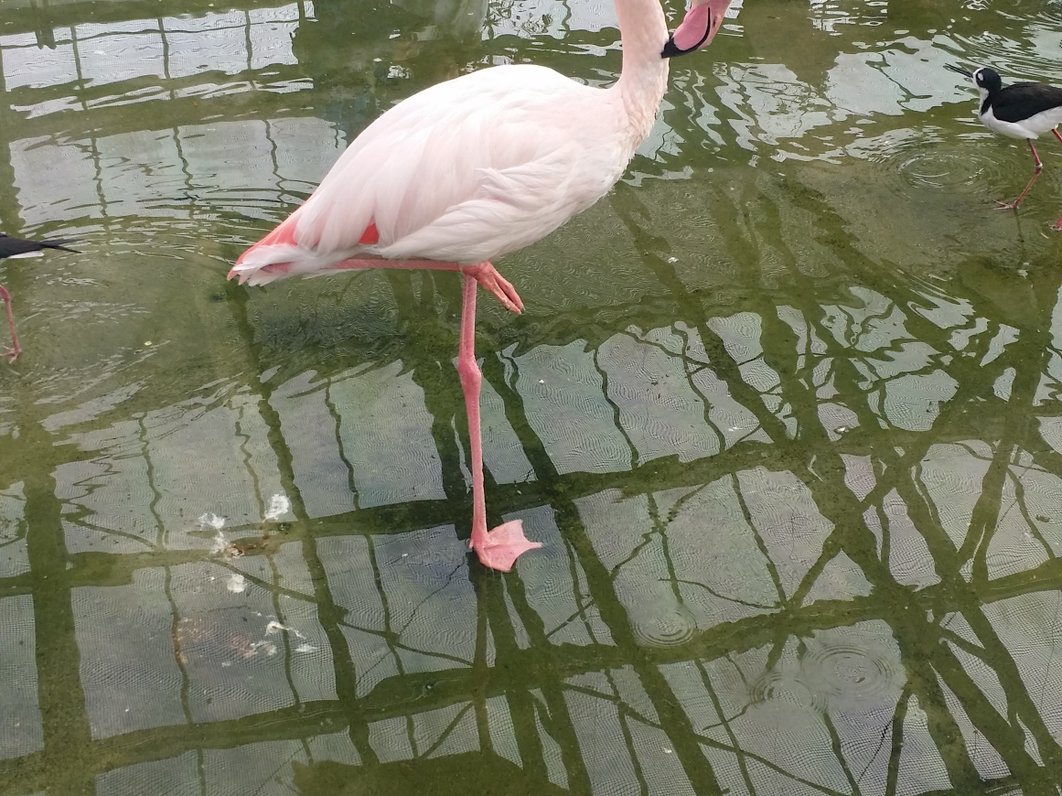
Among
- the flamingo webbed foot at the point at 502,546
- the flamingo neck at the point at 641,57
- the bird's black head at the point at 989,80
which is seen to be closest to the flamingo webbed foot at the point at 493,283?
the flamingo neck at the point at 641,57

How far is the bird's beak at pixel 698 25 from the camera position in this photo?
11.5 feet

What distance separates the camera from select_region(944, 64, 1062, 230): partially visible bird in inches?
238

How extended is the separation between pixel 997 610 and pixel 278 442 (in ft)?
9.79

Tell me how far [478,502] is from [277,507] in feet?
2.85

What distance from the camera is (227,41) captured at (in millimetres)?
7840

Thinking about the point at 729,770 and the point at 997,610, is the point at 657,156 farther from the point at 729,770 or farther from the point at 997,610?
the point at 729,770

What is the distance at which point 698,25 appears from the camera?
3504mm

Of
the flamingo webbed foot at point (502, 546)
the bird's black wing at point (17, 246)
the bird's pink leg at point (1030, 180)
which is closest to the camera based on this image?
the flamingo webbed foot at point (502, 546)

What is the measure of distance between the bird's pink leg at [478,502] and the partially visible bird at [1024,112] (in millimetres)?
3806

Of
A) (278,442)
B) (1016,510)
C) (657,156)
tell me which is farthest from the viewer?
(657,156)

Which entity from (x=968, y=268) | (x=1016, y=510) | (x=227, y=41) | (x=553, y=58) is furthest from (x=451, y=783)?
(x=227, y=41)

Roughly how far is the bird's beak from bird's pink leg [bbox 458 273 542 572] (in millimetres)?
1172

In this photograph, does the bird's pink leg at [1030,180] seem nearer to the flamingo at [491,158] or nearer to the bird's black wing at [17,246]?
the flamingo at [491,158]

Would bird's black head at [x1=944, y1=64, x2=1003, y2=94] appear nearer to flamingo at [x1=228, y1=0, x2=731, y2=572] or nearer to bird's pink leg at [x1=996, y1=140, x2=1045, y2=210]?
bird's pink leg at [x1=996, y1=140, x2=1045, y2=210]
